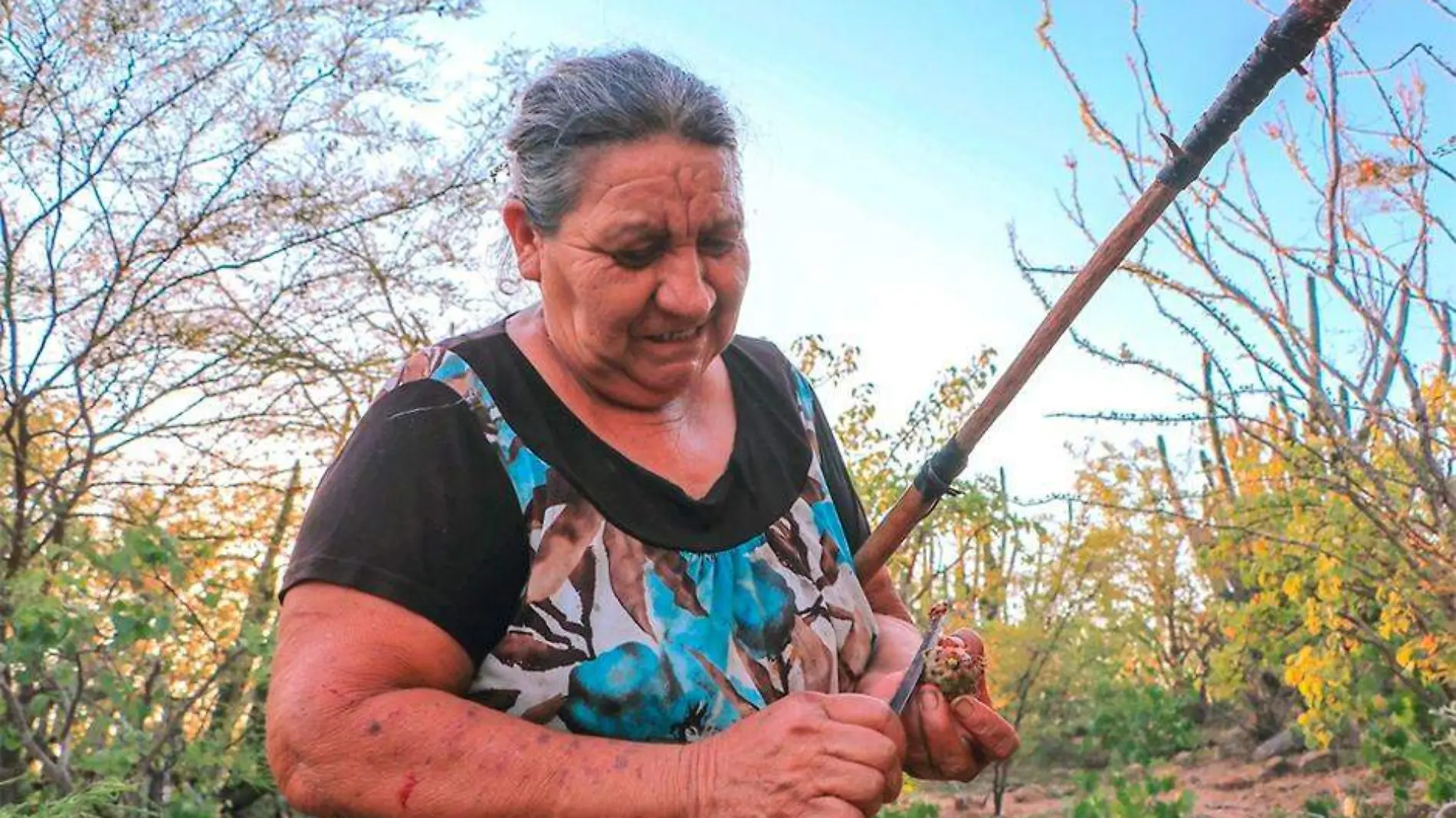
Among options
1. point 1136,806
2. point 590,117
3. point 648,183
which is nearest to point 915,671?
point 648,183

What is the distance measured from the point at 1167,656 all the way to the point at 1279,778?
3222mm

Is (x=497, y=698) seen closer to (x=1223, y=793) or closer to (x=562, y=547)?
(x=562, y=547)

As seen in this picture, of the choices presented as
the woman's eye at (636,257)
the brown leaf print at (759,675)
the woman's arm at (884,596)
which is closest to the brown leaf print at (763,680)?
the brown leaf print at (759,675)

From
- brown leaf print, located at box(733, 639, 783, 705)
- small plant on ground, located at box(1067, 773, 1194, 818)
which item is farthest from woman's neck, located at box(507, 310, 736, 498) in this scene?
small plant on ground, located at box(1067, 773, 1194, 818)

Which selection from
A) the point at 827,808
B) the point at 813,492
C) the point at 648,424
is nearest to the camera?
the point at 827,808

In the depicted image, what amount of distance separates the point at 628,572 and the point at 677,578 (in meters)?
0.07

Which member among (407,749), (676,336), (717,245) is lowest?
(407,749)

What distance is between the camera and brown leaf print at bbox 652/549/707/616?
5.36 ft

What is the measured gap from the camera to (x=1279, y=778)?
33.6 ft

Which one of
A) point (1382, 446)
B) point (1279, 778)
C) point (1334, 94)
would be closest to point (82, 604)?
point (1334, 94)

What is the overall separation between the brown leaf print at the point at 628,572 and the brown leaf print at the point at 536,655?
9 centimetres

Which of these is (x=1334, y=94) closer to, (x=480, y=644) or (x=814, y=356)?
(x=480, y=644)

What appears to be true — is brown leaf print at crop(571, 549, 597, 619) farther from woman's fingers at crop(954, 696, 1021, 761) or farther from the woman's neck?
woman's fingers at crop(954, 696, 1021, 761)

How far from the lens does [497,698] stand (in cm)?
155
